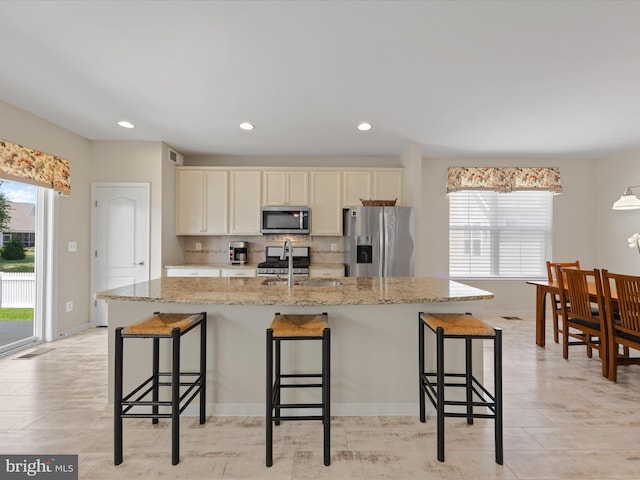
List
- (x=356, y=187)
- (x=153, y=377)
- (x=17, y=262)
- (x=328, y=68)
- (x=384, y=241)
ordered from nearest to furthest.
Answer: (x=153, y=377), (x=328, y=68), (x=17, y=262), (x=384, y=241), (x=356, y=187)

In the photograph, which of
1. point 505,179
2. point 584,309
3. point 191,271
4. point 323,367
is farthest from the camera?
point 505,179

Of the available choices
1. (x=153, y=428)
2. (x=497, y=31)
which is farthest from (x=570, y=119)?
(x=153, y=428)

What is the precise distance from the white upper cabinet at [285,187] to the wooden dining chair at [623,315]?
11.3 ft

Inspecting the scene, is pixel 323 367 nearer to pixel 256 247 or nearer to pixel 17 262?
pixel 256 247

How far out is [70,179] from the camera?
13.0ft

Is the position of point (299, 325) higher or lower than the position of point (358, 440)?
higher

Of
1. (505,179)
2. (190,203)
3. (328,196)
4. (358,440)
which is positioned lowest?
(358,440)

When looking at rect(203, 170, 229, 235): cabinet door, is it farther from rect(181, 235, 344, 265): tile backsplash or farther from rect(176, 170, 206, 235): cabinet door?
rect(181, 235, 344, 265): tile backsplash

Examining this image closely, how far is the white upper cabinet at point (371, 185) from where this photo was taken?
4730mm

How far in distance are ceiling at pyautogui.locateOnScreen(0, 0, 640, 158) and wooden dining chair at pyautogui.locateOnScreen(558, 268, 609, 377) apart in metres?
1.62

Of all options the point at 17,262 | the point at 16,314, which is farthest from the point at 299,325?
the point at 16,314

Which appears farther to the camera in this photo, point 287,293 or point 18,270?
point 18,270

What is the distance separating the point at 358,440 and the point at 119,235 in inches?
153

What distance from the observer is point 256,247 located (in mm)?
5047
